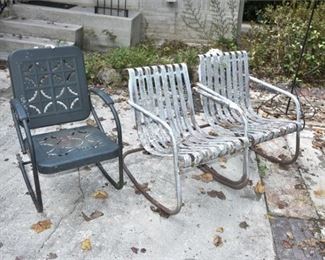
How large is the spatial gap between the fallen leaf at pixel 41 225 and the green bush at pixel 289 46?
408cm

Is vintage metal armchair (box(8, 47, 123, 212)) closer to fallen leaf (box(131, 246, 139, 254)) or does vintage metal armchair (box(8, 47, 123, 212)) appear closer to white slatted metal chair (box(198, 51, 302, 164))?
fallen leaf (box(131, 246, 139, 254))

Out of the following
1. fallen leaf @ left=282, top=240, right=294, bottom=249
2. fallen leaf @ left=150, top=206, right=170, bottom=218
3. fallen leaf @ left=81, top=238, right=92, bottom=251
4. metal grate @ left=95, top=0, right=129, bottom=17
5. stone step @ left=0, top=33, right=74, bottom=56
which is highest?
metal grate @ left=95, top=0, right=129, bottom=17

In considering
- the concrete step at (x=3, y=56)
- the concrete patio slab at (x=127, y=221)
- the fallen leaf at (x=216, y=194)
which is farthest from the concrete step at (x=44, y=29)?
the fallen leaf at (x=216, y=194)

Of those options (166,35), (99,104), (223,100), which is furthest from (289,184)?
(166,35)

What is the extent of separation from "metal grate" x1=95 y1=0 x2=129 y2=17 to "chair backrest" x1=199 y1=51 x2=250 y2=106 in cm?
355

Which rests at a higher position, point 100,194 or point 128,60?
point 128,60

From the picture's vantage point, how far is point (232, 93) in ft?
13.0

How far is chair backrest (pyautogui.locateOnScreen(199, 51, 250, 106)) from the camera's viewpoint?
378cm

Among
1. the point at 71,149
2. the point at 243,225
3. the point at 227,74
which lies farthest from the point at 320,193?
the point at 71,149

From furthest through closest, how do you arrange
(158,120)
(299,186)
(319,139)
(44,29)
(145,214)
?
(44,29), (319,139), (299,186), (145,214), (158,120)

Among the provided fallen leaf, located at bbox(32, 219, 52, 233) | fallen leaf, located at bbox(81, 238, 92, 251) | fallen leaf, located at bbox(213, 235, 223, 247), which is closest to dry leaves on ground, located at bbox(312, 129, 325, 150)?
fallen leaf, located at bbox(213, 235, 223, 247)

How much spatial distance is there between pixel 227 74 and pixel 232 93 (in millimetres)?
191

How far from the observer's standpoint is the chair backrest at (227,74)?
149 inches

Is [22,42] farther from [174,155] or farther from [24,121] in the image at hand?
[174,155]
